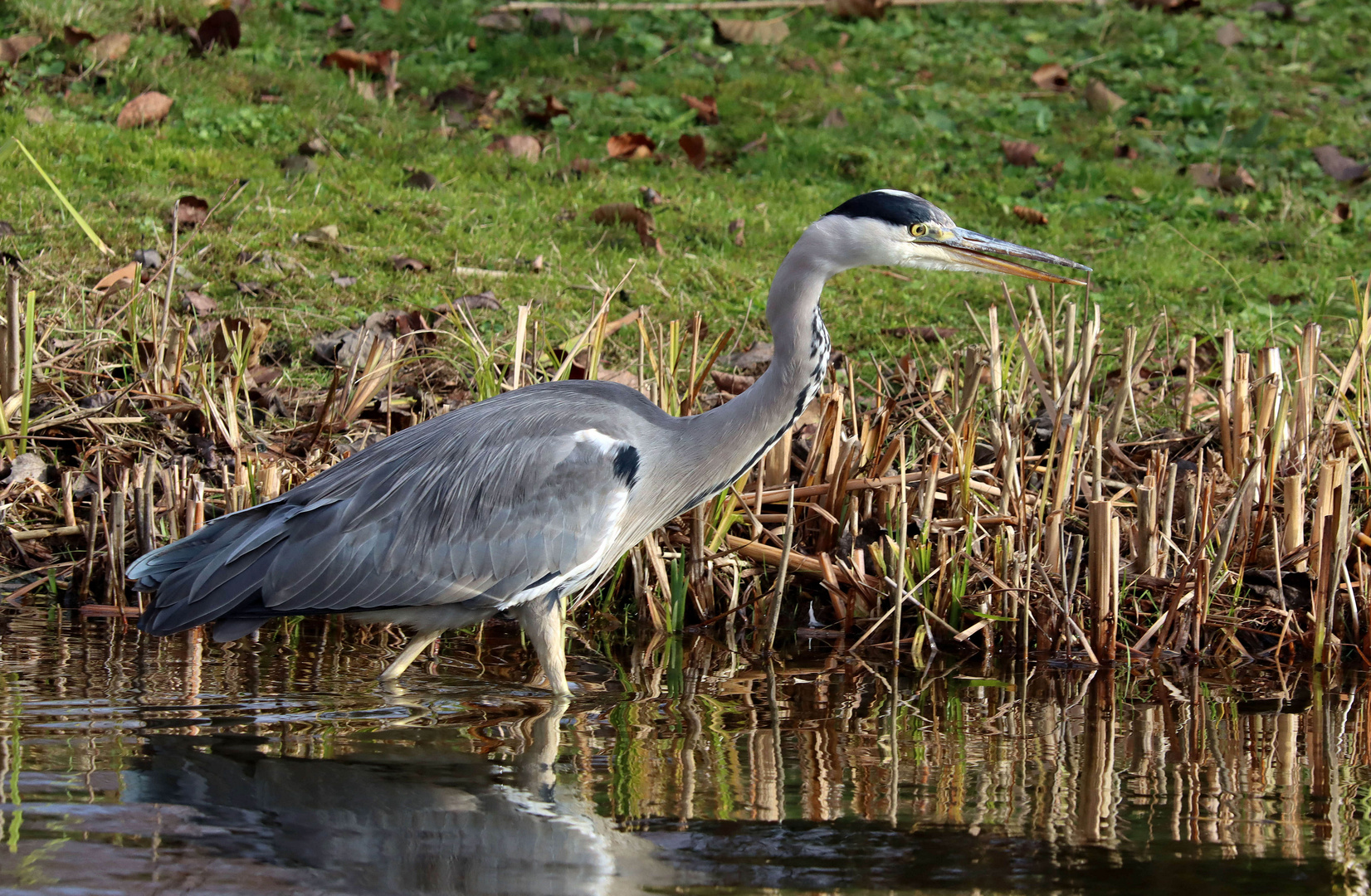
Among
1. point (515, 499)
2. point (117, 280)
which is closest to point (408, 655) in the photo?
point (515, 499)

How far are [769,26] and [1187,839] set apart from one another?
8704mm

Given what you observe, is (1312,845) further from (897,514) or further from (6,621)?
(6,621)

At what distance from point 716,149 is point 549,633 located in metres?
5.58

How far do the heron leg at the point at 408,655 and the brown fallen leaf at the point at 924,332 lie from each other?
131 inches

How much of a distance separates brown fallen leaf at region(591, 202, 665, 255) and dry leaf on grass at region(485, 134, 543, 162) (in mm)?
999

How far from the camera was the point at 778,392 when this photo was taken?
472 centimetres

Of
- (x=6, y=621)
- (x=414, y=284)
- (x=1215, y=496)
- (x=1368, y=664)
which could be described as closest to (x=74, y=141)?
(x=414, y=284)

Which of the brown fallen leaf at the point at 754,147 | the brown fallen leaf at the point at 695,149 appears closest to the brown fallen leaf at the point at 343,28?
the brown fallen leaf at the point at 695,149

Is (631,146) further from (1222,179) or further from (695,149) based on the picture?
(1222,179)

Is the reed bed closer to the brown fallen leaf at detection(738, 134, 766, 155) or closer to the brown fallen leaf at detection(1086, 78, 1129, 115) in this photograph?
the brown fallen leaf at detection(738, 134, 766, 155)

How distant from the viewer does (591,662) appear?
15.8ft

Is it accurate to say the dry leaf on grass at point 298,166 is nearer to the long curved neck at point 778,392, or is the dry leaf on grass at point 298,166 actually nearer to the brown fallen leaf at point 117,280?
the brown fallen leaf at point 117,280

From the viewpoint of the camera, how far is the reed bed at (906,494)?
4895 mm

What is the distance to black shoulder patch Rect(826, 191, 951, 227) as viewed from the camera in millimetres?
4711
